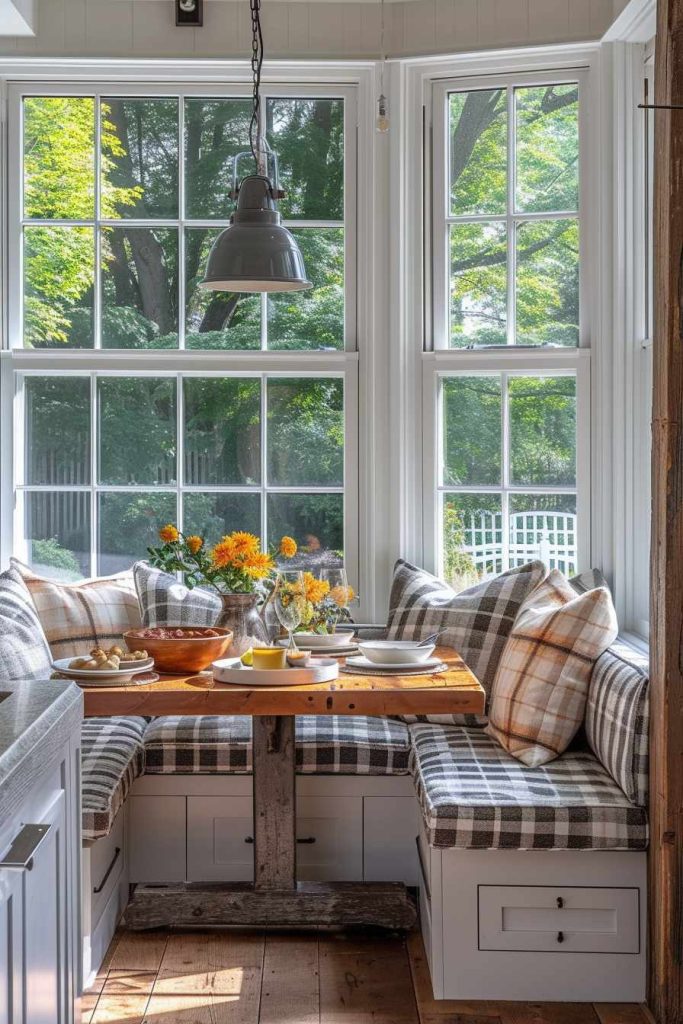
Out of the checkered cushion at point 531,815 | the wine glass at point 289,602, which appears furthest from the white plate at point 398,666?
the checkered cushion at point 531,815

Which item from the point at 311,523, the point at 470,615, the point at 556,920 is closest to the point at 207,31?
the point at 311,523

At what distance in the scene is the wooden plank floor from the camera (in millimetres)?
2703

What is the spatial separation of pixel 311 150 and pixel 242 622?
1.91 meters

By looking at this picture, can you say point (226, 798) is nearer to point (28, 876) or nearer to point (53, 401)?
point (53, 401)

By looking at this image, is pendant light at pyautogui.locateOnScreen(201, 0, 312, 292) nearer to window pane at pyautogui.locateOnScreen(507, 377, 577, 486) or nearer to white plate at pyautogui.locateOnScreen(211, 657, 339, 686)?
white plate at pyautogui.locateOnScreen(211, 657, 339, 686)

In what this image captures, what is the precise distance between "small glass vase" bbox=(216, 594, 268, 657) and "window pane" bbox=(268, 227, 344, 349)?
1305 mm

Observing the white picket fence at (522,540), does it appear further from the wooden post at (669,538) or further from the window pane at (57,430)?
the window pane at (57,430)

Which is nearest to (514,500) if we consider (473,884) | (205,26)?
(473,884)

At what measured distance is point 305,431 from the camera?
421 centimetres

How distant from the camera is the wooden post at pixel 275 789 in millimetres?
3143

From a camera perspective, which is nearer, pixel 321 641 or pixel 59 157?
pixel 321 641

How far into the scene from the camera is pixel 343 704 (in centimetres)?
279

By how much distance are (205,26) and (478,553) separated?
82.7 inches

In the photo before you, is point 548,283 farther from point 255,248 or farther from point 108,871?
point 108,871
